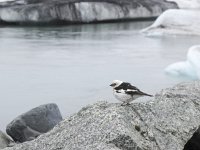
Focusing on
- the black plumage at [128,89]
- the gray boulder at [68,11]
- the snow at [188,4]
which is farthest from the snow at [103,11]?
the black plumage at [128,89]

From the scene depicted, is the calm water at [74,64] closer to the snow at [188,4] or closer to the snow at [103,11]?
the snow at [103,11]

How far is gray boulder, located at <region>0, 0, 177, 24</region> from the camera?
1566cm

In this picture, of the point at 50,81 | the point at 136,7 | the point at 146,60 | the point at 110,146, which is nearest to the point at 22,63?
the point at 50,81

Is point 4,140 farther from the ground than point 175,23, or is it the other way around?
point 4,140

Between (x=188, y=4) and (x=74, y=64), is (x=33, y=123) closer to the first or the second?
(x=74, y=64)

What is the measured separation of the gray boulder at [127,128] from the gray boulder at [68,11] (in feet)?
40.3

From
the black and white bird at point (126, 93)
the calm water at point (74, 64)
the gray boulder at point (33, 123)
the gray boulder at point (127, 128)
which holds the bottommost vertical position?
the calm water at point (74, 64)

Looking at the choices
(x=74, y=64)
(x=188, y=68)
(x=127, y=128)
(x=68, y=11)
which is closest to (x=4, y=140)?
(x=127, y=128)

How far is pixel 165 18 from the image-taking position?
14.2 metres

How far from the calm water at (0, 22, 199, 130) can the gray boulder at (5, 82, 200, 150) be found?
228cm

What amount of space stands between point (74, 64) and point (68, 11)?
7.08 metres

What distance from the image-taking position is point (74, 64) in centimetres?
924

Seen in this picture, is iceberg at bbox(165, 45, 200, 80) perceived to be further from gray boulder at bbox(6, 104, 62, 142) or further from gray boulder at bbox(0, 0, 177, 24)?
gray boulder at bbox(0, 0, 177, 24)

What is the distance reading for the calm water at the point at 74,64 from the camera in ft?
22.1
